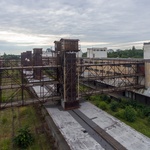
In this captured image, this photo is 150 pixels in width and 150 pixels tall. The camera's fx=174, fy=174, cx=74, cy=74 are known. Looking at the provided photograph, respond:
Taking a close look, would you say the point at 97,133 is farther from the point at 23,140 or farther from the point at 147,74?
the point at 147,74

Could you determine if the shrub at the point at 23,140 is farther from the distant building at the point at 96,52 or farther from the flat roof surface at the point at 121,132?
the distant building at the point at 96,52

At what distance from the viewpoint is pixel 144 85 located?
26.5 m

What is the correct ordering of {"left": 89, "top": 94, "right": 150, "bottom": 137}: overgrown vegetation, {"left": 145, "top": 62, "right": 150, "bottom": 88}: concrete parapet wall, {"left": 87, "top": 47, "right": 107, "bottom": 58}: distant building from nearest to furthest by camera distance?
1. {"left": 89, "top": 94, "right": 150, "bottom": 137}: overgrown vegetation
2. {"left": 145, "top": 62, "right": 150, "bottom": 88}: concrete parapet wall
3. {"left": 87, "top": 47, "right": 107, "bottom": 58}: distant building

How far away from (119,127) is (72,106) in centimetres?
684

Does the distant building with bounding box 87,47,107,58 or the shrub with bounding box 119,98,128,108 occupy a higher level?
the distant building with bounding box 87,47,107,58

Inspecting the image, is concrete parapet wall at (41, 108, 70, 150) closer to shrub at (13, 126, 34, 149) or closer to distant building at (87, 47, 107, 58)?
shrub at (13, 126, 34, 149)

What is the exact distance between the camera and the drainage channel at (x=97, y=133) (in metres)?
12.4

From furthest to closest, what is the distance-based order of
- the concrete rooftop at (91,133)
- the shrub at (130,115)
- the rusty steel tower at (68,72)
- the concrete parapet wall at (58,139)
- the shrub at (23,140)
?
the rusty steel tower at (68,72) → the shrub at (130,115) → the shrub at (23,140) → the concrete parapet wall at (58,139) → the concrete rooftop at (91,133)

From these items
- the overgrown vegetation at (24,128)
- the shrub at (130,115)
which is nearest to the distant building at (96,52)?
the overgrown vegetation at (24,128)

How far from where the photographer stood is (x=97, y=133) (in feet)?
46.9

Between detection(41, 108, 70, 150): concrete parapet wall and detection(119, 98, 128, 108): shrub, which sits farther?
Answer: detection(119, 98, 128, 108): shrub

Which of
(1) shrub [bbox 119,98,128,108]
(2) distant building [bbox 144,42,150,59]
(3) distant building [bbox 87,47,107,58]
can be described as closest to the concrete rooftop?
(1) shrub [bbox 119,98,128,108]

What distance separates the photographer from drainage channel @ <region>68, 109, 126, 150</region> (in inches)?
490

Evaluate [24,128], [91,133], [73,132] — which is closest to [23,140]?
[24,128]
